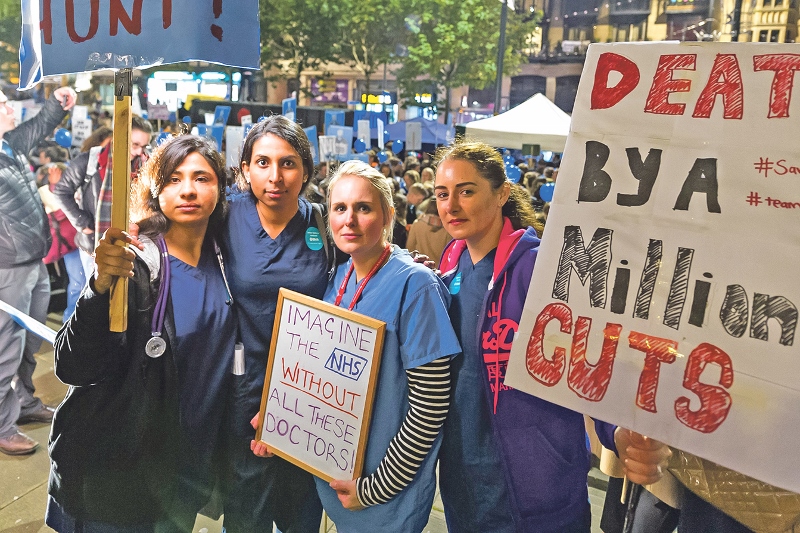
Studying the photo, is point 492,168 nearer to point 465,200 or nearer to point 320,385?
point 465,200

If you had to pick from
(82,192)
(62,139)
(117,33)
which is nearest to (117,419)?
(117,33)

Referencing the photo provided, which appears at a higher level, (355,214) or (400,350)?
(355,214)

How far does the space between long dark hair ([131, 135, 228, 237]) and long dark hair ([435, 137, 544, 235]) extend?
824mm

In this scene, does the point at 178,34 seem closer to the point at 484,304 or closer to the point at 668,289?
the point at 484,304

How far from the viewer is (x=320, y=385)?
215 centimetres

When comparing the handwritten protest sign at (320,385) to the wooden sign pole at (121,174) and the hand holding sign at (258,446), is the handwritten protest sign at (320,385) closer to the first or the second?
the hand holding sign at (258,446)

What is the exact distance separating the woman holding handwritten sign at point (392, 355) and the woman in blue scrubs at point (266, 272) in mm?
277

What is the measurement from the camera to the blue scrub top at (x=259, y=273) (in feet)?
7.52

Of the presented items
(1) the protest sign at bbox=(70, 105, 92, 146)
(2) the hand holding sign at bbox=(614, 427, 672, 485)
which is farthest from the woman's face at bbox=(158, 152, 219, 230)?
(1) the protest sign at bbox=(70, 105, 92, 146)

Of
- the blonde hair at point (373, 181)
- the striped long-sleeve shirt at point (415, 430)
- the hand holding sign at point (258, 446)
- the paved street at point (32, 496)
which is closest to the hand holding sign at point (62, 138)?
the paved street at point (32, 496)

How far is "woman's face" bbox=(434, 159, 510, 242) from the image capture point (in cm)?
199

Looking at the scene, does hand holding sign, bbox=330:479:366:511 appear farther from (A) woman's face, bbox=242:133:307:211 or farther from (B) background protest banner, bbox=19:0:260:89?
(B) background protest banner, bbox=19:0:260:89

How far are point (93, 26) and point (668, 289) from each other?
6.34 feet

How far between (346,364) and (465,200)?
0.66m
